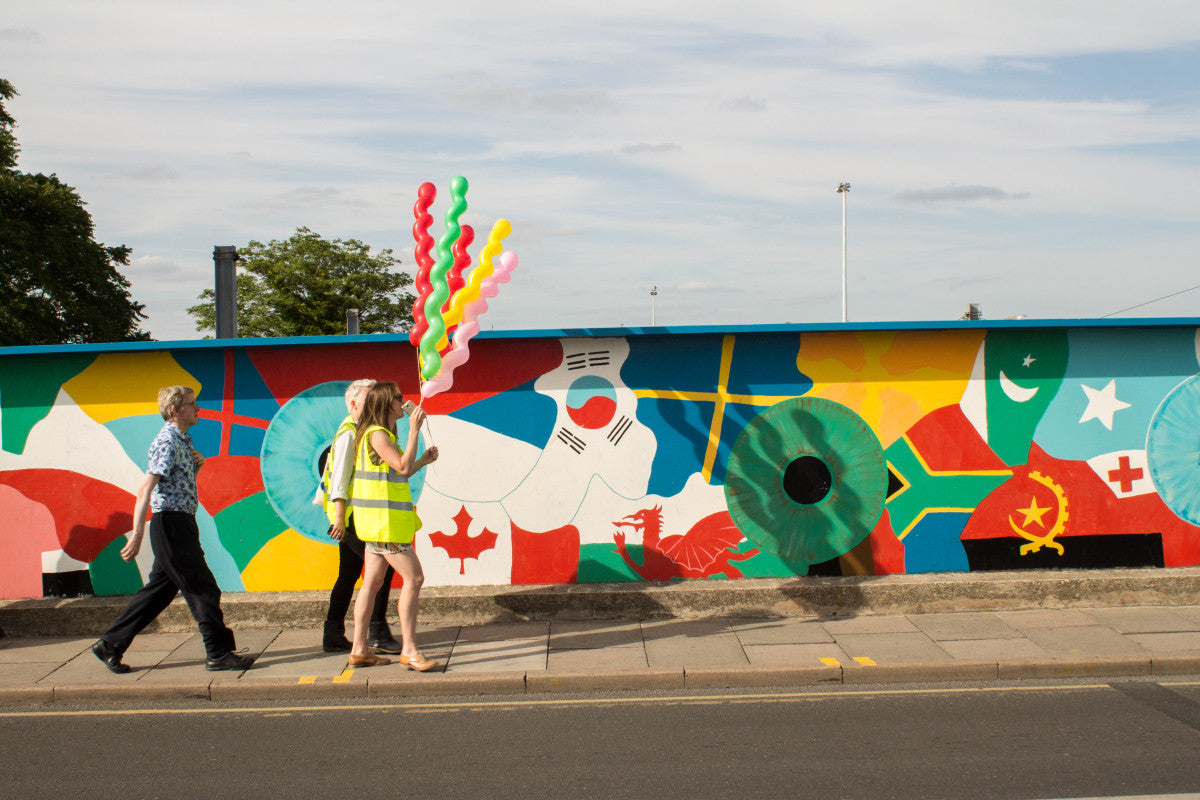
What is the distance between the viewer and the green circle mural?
752cm

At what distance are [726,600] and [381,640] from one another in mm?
2481

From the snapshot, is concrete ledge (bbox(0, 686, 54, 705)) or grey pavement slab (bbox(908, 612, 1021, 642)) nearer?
concrete ledge (bbox(0, 686, 54, 705))

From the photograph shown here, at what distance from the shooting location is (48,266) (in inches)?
1224

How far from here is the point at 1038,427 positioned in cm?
764

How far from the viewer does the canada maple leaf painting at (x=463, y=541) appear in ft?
24.5

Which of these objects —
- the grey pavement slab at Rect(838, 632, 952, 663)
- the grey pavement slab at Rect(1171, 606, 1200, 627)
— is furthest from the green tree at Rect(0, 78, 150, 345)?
the grey pavement slab at Rect(1171, 606, 1200, 627)

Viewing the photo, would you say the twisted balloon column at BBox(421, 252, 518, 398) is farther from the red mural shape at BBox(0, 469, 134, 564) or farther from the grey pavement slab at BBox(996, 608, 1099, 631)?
the grey pavement slab at BBox(996, 608, 1099, 631)

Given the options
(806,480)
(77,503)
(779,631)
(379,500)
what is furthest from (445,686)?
(77,503)

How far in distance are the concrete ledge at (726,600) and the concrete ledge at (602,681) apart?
4.22 ft

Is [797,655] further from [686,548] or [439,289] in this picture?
[439,289]

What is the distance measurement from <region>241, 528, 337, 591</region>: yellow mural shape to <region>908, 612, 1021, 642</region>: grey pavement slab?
4.38 meters

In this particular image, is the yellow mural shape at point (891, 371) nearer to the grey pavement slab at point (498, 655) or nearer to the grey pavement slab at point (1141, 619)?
the grey pavement slab at point (1141, 619)

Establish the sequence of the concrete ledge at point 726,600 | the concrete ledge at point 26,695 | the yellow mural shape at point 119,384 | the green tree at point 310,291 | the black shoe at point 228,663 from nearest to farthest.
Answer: the concrete ledge at point 26,695 → the black shoe at point 228,663 → the concrete ledge at point 726,600 → the yellow mural shape at point 119,384 → the green tree at point 310,291

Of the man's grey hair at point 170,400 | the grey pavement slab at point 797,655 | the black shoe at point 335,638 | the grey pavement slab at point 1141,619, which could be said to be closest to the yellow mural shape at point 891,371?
the grey pavement slab at point 1141,619
